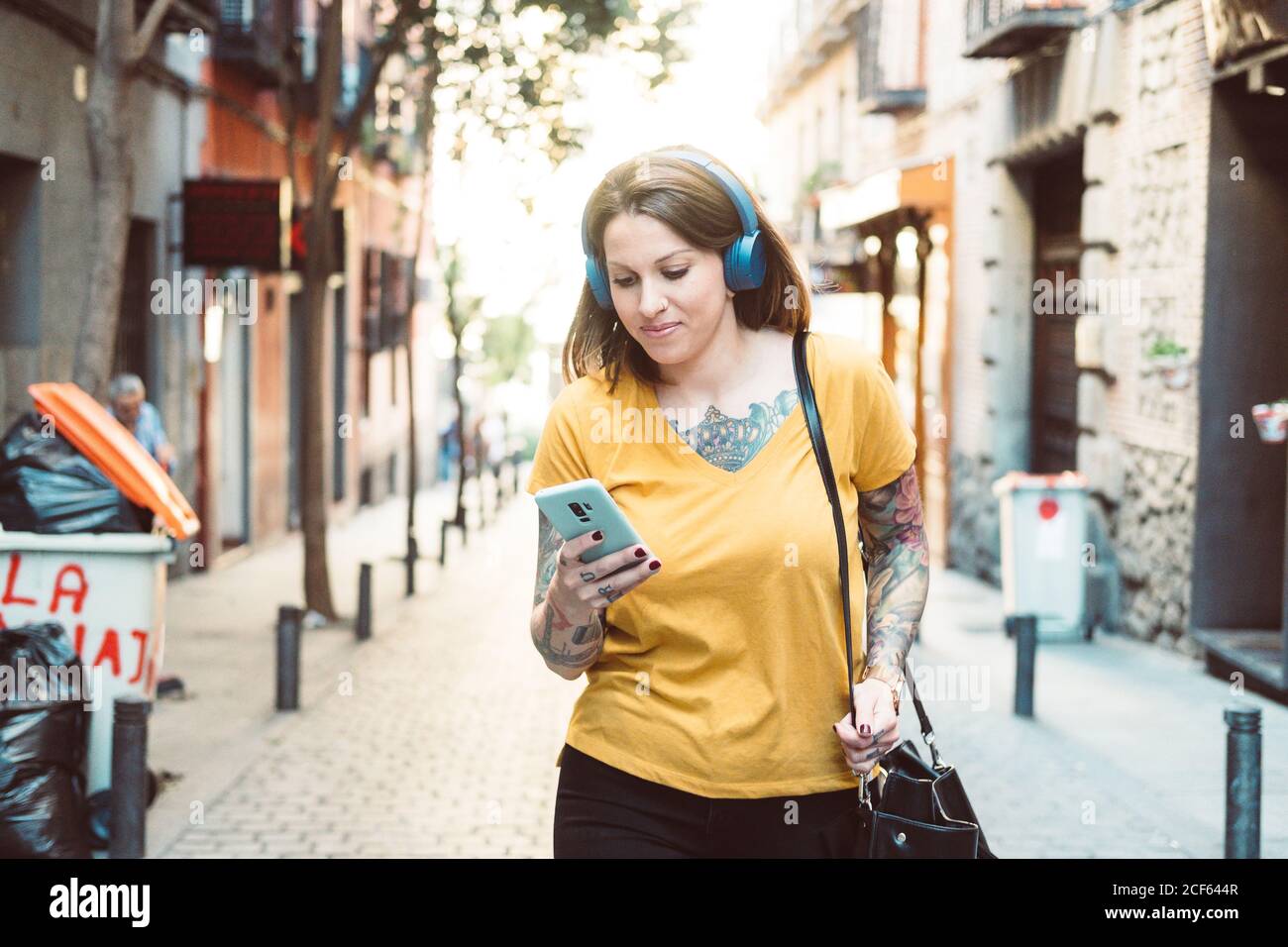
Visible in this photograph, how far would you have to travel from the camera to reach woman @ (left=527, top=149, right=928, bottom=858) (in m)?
2.68

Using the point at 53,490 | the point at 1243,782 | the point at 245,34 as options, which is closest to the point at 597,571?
the point at 1243,782

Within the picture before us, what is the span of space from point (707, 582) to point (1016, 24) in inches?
469

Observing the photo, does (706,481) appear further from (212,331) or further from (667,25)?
(212,331)

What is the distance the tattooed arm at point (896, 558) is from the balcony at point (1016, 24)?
11390 mm

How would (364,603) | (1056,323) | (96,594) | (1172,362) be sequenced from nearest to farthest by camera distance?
(96,594), (1172,362), (364,603), (1056,323)

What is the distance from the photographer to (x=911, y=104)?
19953 mm

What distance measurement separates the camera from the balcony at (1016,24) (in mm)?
13492

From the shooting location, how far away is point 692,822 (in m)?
2.72

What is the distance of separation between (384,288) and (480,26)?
1304 cm

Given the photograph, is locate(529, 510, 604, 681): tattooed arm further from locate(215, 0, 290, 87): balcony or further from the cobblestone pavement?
locate(215, 0, 290, 87): balcony

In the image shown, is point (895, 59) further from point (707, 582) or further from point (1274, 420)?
point (707, 582)

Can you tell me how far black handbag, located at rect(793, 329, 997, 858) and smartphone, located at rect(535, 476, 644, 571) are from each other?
0.39m

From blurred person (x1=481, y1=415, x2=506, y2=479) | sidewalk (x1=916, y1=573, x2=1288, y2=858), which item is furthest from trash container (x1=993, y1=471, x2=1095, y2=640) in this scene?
blurred person (x1=481, y1=415, x2=506, y2=479)

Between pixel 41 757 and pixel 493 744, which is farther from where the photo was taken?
pixel 493 744
